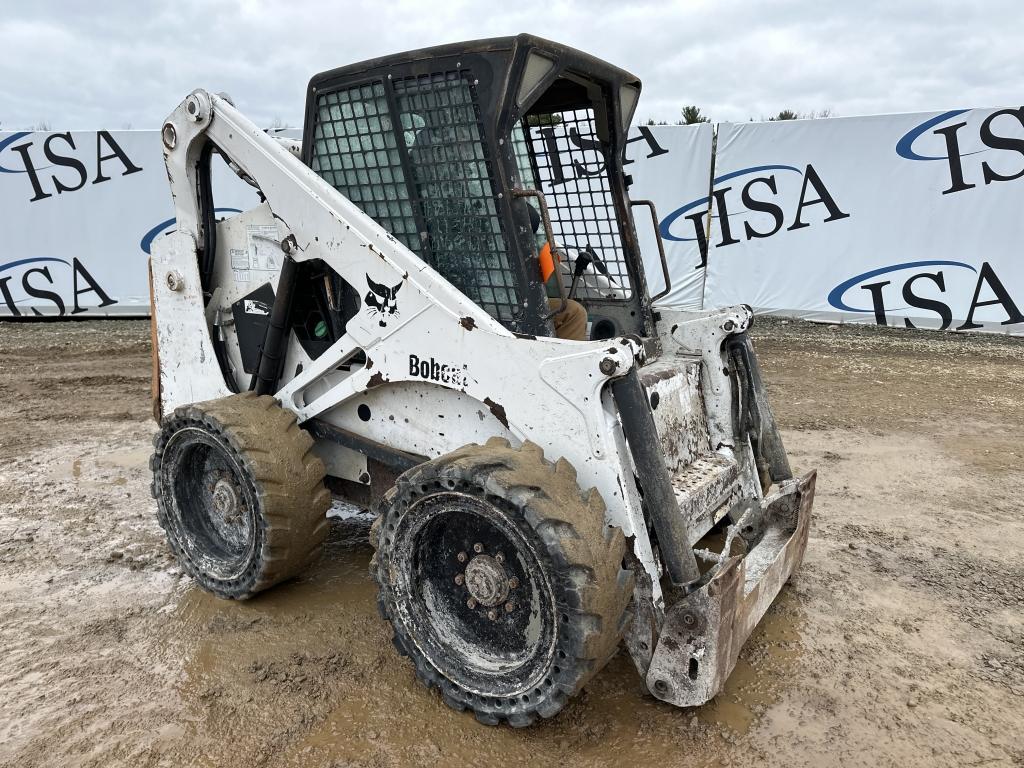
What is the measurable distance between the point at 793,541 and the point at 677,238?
8.40 meters

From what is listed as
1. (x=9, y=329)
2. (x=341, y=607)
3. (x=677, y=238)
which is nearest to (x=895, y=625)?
(x=341, y=607)

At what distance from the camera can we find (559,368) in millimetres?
2568

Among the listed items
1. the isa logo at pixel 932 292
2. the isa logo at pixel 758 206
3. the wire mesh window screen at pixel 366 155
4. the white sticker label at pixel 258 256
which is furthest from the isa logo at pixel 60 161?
the isa logo at pixel 932 292

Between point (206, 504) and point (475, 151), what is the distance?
2.09 m

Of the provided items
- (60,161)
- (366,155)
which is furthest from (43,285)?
(366,155)

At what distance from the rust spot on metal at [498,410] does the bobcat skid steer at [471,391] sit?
1 centimetres

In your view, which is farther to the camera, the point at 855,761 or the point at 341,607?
the point at 341,607

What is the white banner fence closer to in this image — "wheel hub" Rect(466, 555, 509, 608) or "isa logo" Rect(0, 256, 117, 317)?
"isa logo" Rect(0, 256, 117, 317)

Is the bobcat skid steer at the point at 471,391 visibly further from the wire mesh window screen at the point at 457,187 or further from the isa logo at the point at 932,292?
the isa logo at the point at 932,292

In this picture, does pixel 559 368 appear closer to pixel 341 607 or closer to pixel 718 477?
pixel 718 477

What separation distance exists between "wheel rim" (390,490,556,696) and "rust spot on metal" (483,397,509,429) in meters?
0.35

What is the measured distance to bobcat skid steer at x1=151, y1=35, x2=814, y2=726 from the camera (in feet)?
8.25

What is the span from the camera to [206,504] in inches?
144

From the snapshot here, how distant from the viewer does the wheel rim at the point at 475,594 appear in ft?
8.13
